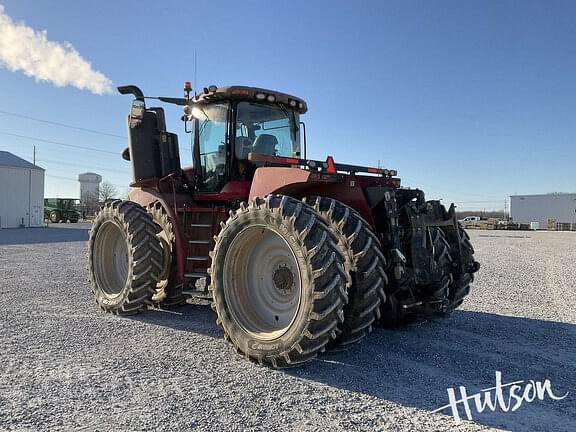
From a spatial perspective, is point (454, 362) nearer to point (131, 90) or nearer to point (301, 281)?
point (301, 281)

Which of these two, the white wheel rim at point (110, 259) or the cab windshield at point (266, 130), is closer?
the cab windshield at point (266, 130)

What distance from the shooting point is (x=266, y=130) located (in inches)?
270

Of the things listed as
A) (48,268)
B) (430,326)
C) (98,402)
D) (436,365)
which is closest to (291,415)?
(98,402)

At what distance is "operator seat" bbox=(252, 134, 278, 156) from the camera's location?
6703 millimetres

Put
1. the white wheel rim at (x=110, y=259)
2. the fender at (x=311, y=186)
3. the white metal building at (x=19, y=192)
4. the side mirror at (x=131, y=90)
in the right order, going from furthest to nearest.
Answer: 1. the white metal building at (x=19, y=192)
2. the white wheel rim at (x=110, y=259)
3. the side mirror at (x=131, y=90)
4. the fender at (x=311, y=186)

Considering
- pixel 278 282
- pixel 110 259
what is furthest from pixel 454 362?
pixel 110 259

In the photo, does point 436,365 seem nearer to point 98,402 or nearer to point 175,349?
point 175,349

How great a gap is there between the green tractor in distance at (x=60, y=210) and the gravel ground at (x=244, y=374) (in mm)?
47252

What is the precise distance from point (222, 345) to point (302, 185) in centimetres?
196

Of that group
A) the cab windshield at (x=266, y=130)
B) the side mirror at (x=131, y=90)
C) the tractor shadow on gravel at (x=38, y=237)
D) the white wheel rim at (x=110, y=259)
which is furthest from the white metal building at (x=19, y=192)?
the cab windshield at (x=266, y=130)

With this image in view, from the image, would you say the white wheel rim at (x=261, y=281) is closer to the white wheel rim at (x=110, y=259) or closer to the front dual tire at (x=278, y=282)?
the front dual tire at (x=278, y=282)

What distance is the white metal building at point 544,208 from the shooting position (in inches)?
2665

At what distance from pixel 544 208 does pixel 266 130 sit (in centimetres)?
7262

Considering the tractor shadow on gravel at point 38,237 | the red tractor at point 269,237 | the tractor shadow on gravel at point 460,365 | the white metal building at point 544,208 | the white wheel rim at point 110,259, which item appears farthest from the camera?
the white metal building at point 544,208
